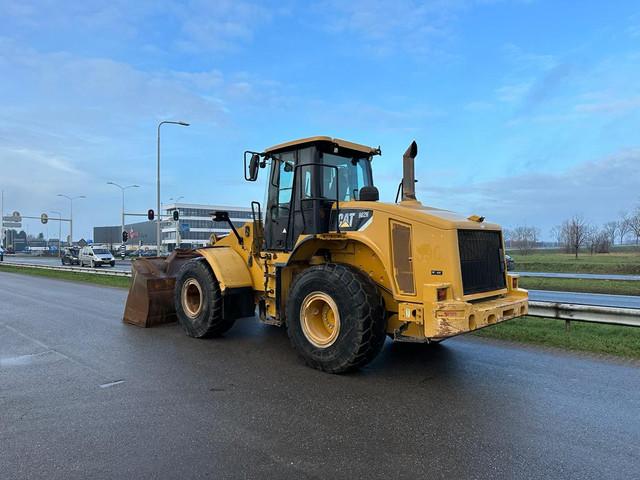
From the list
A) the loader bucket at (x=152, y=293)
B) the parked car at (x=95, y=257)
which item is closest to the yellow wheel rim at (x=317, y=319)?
the loader bucket at (x=152, y=293)

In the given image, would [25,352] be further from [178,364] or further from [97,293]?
[97,293]

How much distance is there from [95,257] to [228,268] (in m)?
34.3

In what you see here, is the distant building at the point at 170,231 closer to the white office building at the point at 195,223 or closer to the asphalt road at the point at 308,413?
the white office building at the point at 195,223

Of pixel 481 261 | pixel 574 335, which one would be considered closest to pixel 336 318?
pixel 481 261

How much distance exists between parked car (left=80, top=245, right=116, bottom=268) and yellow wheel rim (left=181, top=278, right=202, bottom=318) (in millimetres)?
32026

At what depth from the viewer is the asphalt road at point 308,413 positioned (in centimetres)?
337

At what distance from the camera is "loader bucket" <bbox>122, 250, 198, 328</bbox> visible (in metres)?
8.59

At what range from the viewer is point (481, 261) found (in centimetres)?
577

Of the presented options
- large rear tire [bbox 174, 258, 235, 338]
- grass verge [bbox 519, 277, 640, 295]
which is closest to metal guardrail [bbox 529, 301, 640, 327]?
large rear tire [bbox 174, 258, 235, 338]

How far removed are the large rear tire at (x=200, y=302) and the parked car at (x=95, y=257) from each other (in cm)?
3205

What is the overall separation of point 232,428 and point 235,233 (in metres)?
4.14

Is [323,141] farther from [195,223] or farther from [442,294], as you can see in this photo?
[195,223]

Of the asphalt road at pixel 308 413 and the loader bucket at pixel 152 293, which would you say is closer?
the asphalt road at pixel 308 413

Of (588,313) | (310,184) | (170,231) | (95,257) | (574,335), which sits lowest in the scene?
(574,335)
